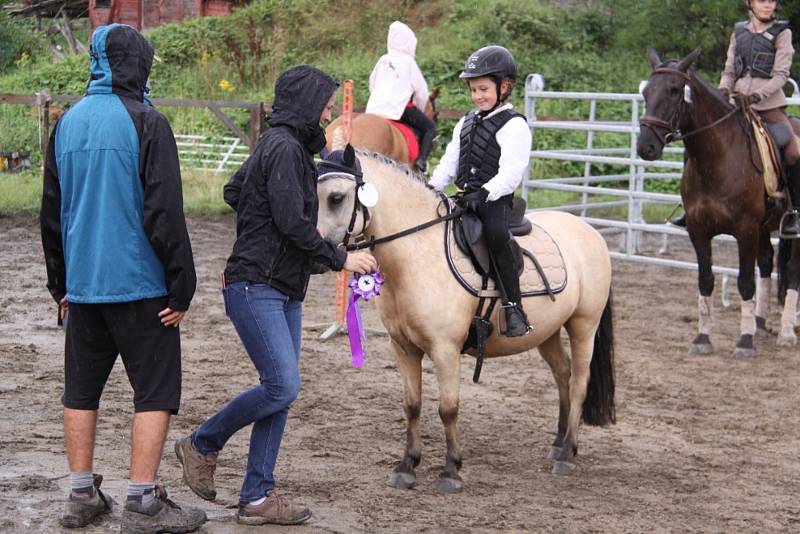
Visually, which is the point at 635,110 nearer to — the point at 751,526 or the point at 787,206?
the point at 787,206

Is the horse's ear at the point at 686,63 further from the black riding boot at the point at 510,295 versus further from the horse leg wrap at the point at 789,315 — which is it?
the black riding boot at the point at 510,295

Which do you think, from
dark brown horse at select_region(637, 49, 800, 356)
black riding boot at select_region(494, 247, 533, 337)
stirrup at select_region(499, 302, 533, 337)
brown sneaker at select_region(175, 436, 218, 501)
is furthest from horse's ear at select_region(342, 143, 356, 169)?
dark brown horse at select_region(637, 49, 800, 356)

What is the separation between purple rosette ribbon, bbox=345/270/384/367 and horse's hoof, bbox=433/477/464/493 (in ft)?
2.31

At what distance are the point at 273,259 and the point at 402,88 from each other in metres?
5.87

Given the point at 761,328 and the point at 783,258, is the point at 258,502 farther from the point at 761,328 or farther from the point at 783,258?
the point at 783,258

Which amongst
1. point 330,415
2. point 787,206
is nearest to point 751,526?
point 330,415

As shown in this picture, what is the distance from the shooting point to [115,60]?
394 cm

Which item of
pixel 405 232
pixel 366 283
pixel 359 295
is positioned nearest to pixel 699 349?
pixel 405 232

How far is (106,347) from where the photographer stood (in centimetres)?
409

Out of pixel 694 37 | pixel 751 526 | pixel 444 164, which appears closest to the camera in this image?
pixel 751 526

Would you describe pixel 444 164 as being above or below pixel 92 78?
below

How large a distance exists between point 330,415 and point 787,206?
14.6 feet

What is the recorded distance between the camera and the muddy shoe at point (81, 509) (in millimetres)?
4102

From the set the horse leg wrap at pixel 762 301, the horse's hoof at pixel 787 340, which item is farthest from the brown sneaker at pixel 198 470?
the horse leg wrap at pixel 762 301
